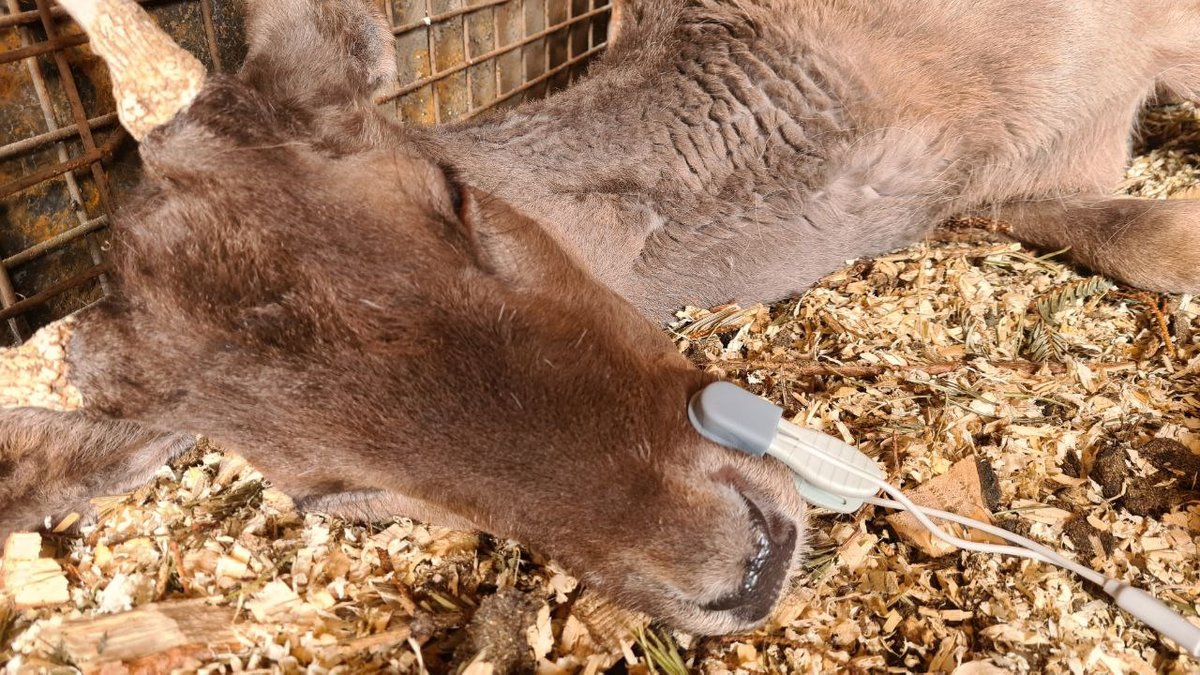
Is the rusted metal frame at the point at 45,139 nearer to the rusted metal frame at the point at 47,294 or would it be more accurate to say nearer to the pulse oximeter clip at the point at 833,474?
the rusted metal frame at the point at 47,294

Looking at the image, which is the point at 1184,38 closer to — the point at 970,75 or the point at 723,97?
the point at 970,75

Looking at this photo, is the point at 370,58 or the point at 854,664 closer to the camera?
the point at 854,664

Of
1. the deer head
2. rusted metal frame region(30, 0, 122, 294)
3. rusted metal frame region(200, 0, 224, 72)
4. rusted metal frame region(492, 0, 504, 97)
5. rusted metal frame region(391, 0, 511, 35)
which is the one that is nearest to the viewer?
the deer head

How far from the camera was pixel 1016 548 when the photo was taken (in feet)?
5.91

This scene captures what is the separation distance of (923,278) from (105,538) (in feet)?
9.07

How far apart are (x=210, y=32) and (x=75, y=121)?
643 mm

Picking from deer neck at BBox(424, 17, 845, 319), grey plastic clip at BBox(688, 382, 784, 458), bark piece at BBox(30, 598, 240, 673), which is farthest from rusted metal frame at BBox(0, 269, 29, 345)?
grey plastic clip at BBox(688, 382, 784, 458)

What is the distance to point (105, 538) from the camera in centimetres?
217

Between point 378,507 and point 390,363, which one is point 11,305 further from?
point 390,363

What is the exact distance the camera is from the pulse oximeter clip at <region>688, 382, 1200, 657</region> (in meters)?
1.66

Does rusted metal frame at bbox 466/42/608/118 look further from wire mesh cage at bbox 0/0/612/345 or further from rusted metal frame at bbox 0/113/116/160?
rusted metal frame at bbox 0/113/116/160

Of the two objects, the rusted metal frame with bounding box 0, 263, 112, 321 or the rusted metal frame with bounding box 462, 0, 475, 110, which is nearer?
the rusted metal frame with bounding box 0, 263, 112, 321

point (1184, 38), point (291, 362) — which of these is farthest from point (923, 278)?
point (291, 362)

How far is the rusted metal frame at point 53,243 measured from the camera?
8.59 ft
